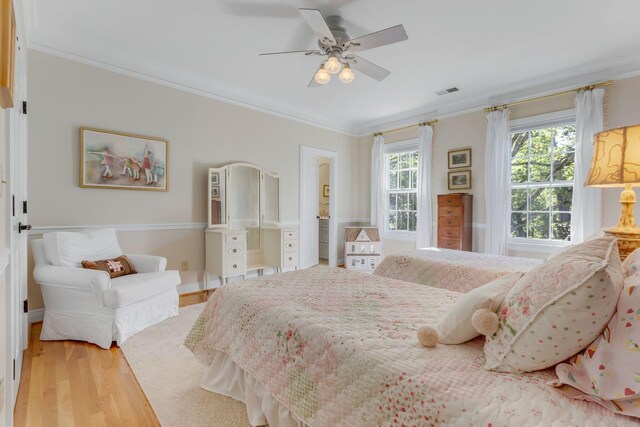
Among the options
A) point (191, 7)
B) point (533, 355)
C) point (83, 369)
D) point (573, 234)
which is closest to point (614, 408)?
point (533, 355)

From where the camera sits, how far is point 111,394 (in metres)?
1.82

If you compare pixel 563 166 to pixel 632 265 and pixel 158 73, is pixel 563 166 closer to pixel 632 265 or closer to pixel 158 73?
pixel 632 265

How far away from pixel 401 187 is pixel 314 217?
5.24 ft

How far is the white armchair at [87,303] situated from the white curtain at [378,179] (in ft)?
12.8

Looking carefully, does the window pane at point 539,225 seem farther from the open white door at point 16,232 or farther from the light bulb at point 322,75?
the open white door at point 16,232

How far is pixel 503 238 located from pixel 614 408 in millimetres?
3664

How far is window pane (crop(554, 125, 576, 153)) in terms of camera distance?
3.63 meters

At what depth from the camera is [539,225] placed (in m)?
3.89

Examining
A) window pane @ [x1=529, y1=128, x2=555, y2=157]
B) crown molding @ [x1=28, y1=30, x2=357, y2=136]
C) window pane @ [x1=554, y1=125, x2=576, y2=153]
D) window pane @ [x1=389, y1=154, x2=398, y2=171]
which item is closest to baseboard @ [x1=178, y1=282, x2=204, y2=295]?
crown molding @ [x1=28, y1=30, x2=357, y2=136]

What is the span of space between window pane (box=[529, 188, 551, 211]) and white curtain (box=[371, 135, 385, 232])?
2.24 meters

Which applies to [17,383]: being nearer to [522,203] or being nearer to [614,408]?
[614,408]

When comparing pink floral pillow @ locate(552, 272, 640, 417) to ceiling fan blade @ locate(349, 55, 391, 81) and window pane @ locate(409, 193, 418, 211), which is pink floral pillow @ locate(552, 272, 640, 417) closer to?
ceiling fan blade @ locate(349, 55, 391, 81)

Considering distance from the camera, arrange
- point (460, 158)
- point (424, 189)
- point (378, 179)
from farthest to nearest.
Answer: point (378, 179)
point (424, 189)
point (460, 158)

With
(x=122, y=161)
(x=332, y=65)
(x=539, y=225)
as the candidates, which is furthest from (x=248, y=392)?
(x=539, y=225)
